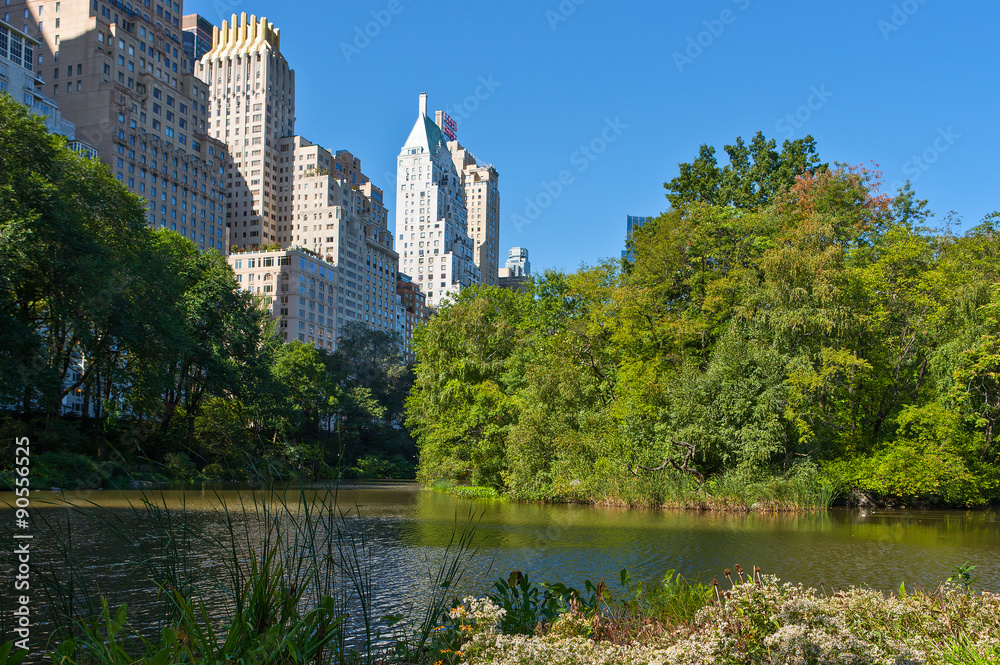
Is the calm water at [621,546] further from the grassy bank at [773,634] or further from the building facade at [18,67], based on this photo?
the building facade at [18,67]

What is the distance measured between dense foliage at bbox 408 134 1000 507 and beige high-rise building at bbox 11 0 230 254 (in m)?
87.2

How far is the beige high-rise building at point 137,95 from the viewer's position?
104 m

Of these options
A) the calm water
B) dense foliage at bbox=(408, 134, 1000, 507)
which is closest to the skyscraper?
dense foliage at bbox=(408, 134, 1000, 507)

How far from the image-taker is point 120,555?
1352 cm

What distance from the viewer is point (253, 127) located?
487 ft

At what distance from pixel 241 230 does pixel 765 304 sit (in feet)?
436

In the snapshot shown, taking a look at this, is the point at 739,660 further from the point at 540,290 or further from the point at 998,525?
the point at 540,290

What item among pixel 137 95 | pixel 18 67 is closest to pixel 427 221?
pixel 137 95

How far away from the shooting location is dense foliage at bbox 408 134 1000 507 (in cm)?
2909

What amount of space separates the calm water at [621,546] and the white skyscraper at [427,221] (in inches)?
6367

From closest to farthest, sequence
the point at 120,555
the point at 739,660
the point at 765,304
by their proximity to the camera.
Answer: the point at 739,660, the point at 120,555, the point at 765,304

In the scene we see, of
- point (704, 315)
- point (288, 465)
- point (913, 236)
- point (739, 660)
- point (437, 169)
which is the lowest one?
point (739, 660)

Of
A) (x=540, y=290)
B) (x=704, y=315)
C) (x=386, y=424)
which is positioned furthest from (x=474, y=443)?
(x=386, y=424)

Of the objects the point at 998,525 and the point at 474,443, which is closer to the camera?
the point at 998,525
